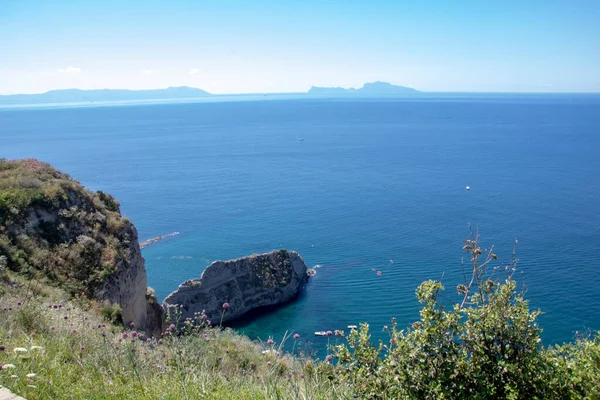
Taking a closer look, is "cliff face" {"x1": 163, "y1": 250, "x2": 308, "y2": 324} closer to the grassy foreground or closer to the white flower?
the grassy foreground

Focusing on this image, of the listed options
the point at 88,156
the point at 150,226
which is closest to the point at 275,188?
the point at 150,226

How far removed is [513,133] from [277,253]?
5796 inches

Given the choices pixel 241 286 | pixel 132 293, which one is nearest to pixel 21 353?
pixel 132 293

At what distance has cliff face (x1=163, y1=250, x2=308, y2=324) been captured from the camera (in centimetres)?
4094

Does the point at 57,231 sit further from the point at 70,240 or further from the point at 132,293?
the point at 132,293

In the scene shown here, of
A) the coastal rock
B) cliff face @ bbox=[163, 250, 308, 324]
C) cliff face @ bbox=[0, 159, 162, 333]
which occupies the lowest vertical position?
cliff face @ bbox=[163, 250, 308, 324]

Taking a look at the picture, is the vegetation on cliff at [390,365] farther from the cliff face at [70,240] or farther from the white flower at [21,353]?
the cliff face at [70,240]

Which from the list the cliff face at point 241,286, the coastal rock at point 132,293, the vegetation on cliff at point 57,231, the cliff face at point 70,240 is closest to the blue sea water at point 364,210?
the cliff face at point 241,286

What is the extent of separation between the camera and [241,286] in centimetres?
4394

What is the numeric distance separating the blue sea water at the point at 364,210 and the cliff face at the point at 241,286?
1584 mm

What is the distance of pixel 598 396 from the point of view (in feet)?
19.7

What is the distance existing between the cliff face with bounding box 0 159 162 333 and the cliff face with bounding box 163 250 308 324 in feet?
46.3

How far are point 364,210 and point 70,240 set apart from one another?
5873cm

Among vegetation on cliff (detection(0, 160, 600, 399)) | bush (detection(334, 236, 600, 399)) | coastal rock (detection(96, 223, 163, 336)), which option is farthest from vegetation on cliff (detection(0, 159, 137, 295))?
bush (detection(334, 236, 600, 399))
